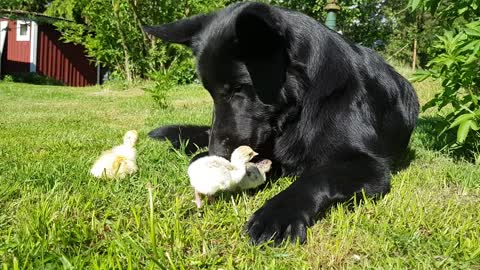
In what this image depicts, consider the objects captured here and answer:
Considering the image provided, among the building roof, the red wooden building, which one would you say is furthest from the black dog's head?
the red wooden building

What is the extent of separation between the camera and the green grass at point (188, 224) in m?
1.55

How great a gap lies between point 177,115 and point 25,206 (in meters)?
4.21

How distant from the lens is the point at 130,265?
1382 mm

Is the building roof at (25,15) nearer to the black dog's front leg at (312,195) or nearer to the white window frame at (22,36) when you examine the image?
the white window frame at (22,36)

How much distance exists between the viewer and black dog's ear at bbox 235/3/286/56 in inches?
96.3

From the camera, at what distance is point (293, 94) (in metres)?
2.68

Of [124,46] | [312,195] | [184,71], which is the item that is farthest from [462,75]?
[124,46]

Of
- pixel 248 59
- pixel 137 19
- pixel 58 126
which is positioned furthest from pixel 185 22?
pixel 137 19

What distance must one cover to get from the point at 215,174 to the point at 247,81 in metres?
0.89

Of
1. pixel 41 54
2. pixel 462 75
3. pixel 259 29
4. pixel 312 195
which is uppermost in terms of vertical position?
pixel 259 29

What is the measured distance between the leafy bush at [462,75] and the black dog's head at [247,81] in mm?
1100

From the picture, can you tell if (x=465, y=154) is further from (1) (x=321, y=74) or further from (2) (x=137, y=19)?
(2) (x=137, y=19)

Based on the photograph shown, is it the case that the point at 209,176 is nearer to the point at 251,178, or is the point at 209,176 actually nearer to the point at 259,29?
the point at 251,178

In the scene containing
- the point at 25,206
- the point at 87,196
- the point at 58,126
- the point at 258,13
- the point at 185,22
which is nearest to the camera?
the point at 25,206
